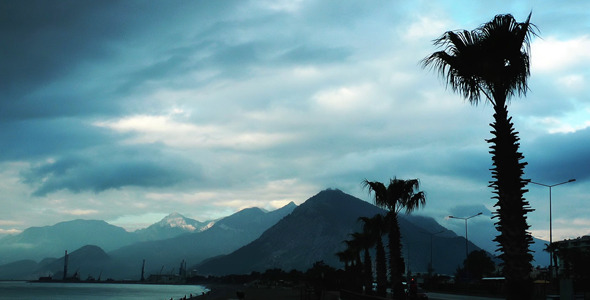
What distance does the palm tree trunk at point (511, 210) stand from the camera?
Result: 52.7 ft

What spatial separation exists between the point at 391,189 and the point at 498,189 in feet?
79.3

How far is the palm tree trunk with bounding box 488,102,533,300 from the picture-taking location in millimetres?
16062

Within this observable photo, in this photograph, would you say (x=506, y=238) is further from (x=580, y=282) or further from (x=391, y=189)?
(x=580, y=282)

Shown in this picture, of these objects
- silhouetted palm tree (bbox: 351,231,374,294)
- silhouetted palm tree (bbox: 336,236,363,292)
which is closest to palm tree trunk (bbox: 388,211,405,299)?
silhouetted palm tree (bbox: 351,231,374,294)

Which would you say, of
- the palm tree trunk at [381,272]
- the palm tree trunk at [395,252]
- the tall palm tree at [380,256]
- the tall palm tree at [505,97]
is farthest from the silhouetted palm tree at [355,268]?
the tall palm tree at [505,97]

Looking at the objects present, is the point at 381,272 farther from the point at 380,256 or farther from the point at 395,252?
the point at 395,252

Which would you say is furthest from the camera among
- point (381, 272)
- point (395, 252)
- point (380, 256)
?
point (380, 256)

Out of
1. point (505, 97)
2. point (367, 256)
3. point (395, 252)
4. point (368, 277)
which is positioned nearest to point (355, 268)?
point (367, 256)

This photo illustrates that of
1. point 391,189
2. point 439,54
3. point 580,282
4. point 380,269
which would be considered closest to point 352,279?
point 580,282

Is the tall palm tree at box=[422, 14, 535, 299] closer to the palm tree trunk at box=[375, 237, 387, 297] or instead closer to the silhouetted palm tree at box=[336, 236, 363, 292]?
the palm tree trunk at box=[375, 237, 387, 297]

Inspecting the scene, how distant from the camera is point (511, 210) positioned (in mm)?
16438

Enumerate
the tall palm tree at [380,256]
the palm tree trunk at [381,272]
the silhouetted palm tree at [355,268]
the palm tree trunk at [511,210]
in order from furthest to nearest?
1. the silhouetted palm tree at [355,268]
2. the tall palm tree at [380,256]
3. the palm tree trunk at [381,272]
4. the palm tree trunk at [511,210]

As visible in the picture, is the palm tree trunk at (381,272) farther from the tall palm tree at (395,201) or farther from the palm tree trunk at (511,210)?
the palm tree trunk at (511,210)

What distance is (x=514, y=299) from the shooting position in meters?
16.0
